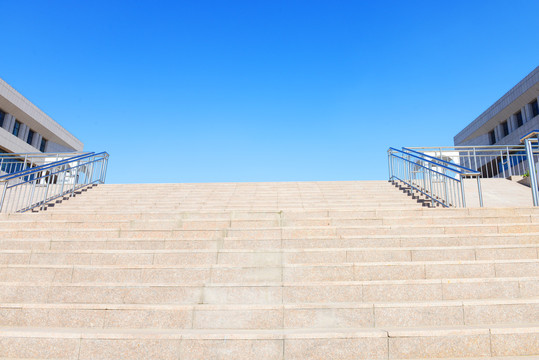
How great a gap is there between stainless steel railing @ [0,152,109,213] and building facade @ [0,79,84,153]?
2369cm

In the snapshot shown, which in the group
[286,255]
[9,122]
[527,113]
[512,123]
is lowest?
[286,255]

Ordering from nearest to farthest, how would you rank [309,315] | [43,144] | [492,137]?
1. [309,315]
2. [492,137]
3. [43,144]

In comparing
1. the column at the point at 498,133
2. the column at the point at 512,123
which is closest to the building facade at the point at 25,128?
the column at the point at 512,123

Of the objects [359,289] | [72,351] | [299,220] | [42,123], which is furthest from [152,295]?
[42,123]

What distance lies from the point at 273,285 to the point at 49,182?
894 cm

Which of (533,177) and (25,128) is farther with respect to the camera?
(25,128)

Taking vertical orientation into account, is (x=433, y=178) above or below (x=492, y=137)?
below

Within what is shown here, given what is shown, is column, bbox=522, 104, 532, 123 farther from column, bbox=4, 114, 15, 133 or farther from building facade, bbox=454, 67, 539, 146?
column, bbox=4, 114, 15, 133

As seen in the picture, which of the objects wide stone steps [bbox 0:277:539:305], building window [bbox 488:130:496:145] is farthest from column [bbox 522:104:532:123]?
wide stone steps [bbox 0:277:539:305]

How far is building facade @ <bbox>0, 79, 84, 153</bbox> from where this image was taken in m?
29.1

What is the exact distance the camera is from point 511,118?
30.5 m

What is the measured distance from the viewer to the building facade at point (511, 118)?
2645cm

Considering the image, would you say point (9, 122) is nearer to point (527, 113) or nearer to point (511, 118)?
point (527, 113)

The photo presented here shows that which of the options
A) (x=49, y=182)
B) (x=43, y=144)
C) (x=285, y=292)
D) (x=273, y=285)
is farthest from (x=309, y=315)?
(x=43, y=144)
